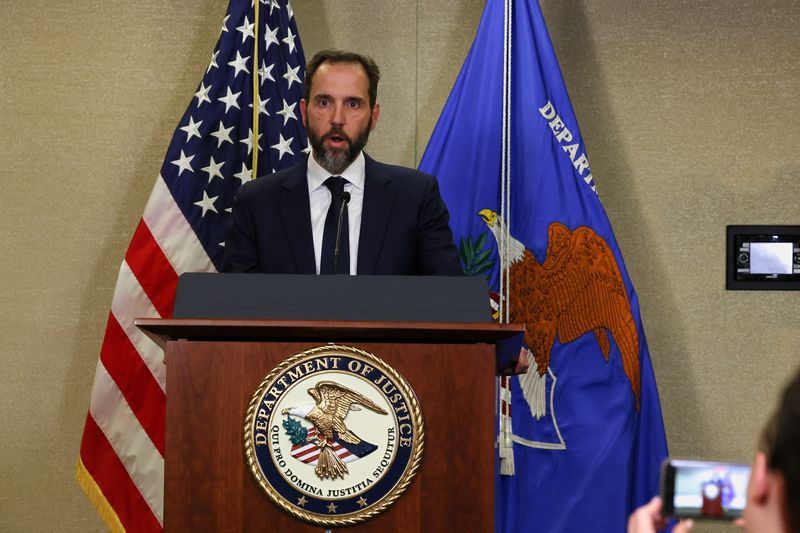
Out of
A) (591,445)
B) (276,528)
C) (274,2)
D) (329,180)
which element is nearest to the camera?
(276,528)

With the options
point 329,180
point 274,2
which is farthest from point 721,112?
point 329,180

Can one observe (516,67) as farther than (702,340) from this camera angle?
No

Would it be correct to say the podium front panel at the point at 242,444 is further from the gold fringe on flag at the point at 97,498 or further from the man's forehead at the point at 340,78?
the gold fringe on flag at the point at 97,498

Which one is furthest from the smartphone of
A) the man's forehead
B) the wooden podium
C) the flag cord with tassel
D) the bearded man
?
the flag cord with tassel

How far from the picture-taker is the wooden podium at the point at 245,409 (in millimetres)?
2074

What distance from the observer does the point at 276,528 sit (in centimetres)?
207

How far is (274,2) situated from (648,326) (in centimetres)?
219

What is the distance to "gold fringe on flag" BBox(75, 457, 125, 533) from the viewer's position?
4020 millimetres

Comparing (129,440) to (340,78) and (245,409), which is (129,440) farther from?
(245,409)

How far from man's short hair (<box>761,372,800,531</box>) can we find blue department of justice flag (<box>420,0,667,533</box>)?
3109mm

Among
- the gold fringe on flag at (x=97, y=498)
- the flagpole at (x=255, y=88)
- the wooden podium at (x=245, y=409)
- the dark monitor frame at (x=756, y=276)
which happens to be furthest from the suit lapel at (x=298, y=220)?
the dark monitor frame at (x=756, y=276)

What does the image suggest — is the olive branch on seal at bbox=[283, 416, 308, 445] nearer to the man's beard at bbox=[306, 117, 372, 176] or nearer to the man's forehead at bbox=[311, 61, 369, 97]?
the man's beard at bbox=[306, 117, 372, 176]

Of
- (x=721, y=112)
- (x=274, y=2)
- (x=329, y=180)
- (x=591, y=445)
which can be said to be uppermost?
(x=274, y=2)

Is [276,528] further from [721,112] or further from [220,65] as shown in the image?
[721,112]
